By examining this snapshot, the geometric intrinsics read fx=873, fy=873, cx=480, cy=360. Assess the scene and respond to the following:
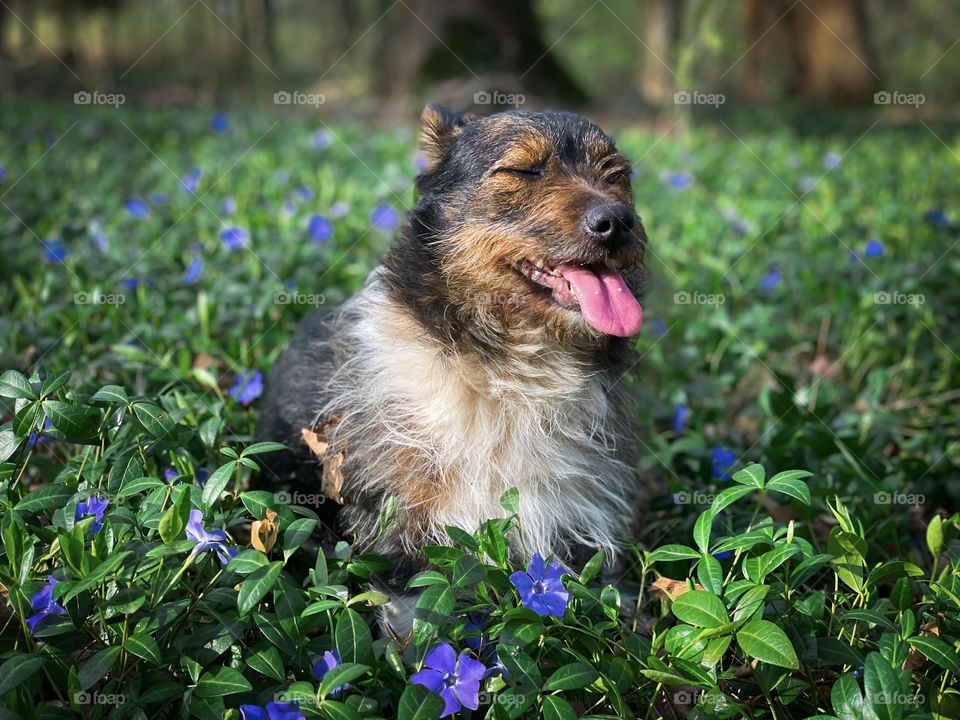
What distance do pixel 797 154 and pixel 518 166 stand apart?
9281 millimetres

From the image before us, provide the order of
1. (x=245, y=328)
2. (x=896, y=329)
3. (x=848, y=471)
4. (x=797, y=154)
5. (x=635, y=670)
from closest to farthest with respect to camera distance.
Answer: (x=635, y=670)
(x=848, y=471)
(x=245, y=328)
(x=896, y=329)
(x=797, y=154)

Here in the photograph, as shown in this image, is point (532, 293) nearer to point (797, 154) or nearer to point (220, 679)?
point (220, 679)

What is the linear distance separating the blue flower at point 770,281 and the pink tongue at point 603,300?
9.98 feet

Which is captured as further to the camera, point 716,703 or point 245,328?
point 245,328

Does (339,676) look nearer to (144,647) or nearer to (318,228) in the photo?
(144,647)

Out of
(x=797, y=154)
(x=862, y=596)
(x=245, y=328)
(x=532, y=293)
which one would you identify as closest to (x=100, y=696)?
(x=532, y=293)

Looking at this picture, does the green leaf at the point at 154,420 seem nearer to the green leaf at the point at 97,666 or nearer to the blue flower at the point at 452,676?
the green leaf at the point at 97,666

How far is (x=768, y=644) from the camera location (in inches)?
89.2

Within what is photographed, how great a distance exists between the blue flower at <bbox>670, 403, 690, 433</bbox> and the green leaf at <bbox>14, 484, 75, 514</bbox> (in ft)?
9.36

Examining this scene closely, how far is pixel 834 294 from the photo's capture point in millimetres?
6098

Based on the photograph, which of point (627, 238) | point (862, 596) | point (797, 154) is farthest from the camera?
point (797, 154)

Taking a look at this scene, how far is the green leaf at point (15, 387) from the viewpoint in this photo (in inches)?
107

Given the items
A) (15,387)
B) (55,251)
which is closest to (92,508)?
(15,387)

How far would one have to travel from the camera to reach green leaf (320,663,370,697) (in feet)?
7.09
